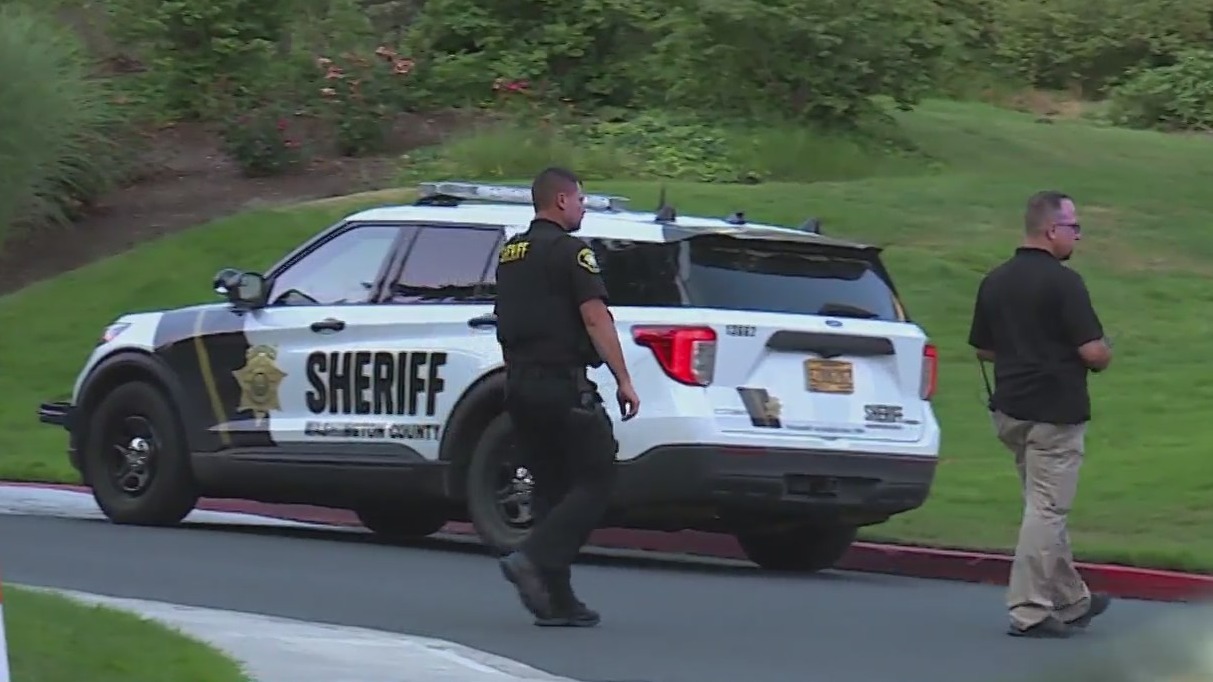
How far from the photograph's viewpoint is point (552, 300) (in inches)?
343

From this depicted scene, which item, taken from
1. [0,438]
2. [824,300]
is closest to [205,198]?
[0,438]

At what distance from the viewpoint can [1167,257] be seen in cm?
2423

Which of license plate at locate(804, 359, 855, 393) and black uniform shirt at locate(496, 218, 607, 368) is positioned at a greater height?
black uniform shirt at locate(496, 218, 607, 368)

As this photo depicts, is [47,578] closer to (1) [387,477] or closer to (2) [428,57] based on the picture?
(1) [387,477]

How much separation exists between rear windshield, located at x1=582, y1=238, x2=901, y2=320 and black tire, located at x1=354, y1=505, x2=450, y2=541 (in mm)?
2720

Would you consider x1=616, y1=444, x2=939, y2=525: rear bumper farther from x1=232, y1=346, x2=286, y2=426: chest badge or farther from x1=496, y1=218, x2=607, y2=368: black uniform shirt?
x1=232, y1=346, x2=286, y2=426: chest badge

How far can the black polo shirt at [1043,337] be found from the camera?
898 cm

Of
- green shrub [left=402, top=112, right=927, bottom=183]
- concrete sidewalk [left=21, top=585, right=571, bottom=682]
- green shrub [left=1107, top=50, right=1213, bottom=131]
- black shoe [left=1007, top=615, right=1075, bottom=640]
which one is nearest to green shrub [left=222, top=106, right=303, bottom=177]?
green shrub [left=402, top=112, right=927, bottom=183]

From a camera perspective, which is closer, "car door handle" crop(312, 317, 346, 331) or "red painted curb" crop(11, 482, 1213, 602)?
"red painted curb" crop(11, 482, 1213, 602)

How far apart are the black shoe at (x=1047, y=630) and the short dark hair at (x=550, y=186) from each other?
256 centimetres

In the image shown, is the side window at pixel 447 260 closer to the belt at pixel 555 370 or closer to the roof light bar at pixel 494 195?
the roof light bar at pixel 494 195

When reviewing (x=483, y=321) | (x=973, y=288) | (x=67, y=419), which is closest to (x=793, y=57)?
(x=973, y=288)

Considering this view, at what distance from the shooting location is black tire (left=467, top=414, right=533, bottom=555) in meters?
10.9

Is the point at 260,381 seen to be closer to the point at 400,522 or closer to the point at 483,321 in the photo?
the point at 400,522
